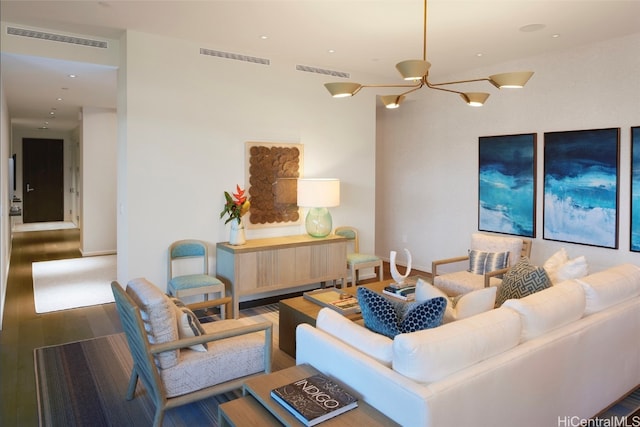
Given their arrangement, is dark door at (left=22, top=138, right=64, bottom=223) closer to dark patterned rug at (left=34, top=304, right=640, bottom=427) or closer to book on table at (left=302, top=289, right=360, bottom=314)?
dark patterned rug at (left=34, top=304, right=640, bottom=427)

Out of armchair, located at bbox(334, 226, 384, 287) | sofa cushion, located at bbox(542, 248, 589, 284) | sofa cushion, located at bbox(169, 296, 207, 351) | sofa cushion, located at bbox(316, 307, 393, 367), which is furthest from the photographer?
armchair, located at bbox(334, 226, 384, 287)

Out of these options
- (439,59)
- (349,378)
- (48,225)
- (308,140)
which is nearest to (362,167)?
(308,140)

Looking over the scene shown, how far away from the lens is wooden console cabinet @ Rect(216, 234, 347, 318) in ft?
15.9

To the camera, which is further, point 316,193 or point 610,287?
point 316,193

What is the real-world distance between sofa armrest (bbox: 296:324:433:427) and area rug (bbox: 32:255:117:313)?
153 inches

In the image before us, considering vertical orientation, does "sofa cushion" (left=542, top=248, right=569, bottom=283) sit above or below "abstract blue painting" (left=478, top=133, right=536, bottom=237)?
below

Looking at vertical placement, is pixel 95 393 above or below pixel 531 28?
below

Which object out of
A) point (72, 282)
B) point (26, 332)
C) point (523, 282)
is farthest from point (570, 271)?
point (72, 282)

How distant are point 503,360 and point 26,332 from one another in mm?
4337

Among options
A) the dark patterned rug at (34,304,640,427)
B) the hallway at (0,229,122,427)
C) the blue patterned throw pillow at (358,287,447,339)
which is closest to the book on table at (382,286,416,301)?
the dark patterned rug at (34,304,640,427)

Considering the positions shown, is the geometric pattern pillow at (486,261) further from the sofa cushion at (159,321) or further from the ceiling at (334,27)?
the sofa cushion at (159,321)

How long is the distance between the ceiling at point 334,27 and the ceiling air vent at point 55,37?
56 millimetres

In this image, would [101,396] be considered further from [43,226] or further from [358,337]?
[43,226]

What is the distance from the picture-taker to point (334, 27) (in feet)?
14.4
